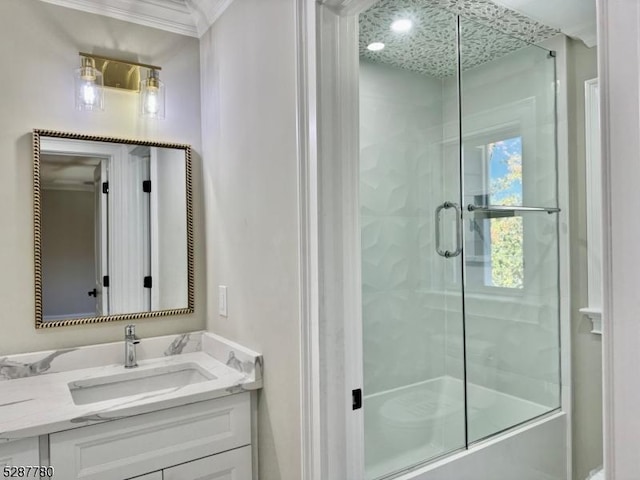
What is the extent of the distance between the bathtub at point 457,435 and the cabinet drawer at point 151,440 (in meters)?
0.57

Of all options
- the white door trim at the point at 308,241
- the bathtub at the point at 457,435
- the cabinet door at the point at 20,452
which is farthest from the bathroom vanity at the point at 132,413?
the bathtub at the point at 457,435

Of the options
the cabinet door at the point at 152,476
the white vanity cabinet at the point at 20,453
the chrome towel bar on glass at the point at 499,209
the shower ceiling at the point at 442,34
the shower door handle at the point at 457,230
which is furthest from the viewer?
the shower door handle at the point at 457,230

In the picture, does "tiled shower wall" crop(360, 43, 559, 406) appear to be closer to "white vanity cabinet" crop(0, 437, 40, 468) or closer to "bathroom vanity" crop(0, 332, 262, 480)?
"bathroom vanity" crop(0, 332, 262, 480)

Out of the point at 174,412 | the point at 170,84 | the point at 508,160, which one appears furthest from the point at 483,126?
the point at 174,412

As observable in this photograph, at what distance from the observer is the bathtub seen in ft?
6.08

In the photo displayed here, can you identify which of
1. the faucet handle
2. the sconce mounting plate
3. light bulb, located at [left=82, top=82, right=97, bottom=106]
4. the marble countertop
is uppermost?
the sconce mounting plate

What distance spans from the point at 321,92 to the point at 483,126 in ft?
4.96

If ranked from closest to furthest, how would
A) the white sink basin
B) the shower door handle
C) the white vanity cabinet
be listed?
the white vanity cabinet < the white sink basin < the shower door handle

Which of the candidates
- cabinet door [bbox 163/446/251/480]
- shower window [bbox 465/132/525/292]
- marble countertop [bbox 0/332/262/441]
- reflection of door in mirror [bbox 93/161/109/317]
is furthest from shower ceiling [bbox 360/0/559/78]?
cabinet door [bbox 163/446/251/480]

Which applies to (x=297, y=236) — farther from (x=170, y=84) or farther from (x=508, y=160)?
(x=508, y=160)

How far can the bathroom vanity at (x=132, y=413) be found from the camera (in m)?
1.28

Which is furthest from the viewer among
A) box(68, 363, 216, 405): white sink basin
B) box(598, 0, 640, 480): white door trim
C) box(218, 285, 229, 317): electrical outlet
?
box(218, 285, 229, 317): electrical outlet

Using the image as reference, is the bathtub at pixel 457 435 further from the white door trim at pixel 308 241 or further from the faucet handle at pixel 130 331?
the faucet handle at pixel 130 331

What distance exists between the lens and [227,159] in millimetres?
1838
